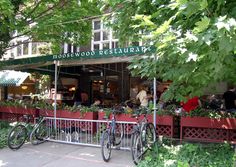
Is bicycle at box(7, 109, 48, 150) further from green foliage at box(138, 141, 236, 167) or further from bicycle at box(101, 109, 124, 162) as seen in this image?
green foliage at box(138, 141, 236, 167)

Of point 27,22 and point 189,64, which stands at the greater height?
point 27,22

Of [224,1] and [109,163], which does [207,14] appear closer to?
[224,1]

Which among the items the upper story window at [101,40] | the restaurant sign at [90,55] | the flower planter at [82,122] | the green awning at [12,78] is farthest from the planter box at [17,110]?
the upper story window at [101,40]

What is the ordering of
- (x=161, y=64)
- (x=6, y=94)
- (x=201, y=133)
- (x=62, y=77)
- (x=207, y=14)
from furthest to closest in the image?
1. (x=6, y=94)
2. (x=62, y=77)
3. (x=201, y=133)
4. (x=161, y=64)
5. (x=207, y=14)

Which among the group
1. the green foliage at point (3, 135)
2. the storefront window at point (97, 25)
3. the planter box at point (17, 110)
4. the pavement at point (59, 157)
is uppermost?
the storefront window at point (97, 25)

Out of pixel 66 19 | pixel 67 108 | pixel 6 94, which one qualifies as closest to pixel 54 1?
pixel 66 19

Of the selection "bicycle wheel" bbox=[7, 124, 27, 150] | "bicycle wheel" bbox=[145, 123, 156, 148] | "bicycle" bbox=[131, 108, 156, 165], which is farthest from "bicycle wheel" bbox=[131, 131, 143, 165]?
"bicycle wheel" bbox=[7, 124, 27, 150]

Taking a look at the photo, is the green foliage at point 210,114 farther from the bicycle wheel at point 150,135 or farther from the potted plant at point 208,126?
the bicycle wheel at point 150,135

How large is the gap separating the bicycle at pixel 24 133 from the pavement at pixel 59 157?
21 cm

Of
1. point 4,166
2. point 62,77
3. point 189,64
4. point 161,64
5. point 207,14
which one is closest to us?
point 207,14

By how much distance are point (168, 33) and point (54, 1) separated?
29.1ft

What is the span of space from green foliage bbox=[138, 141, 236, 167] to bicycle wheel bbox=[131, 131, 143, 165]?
22cm

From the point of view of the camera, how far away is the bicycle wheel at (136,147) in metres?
8.03

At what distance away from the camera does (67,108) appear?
1205cm
